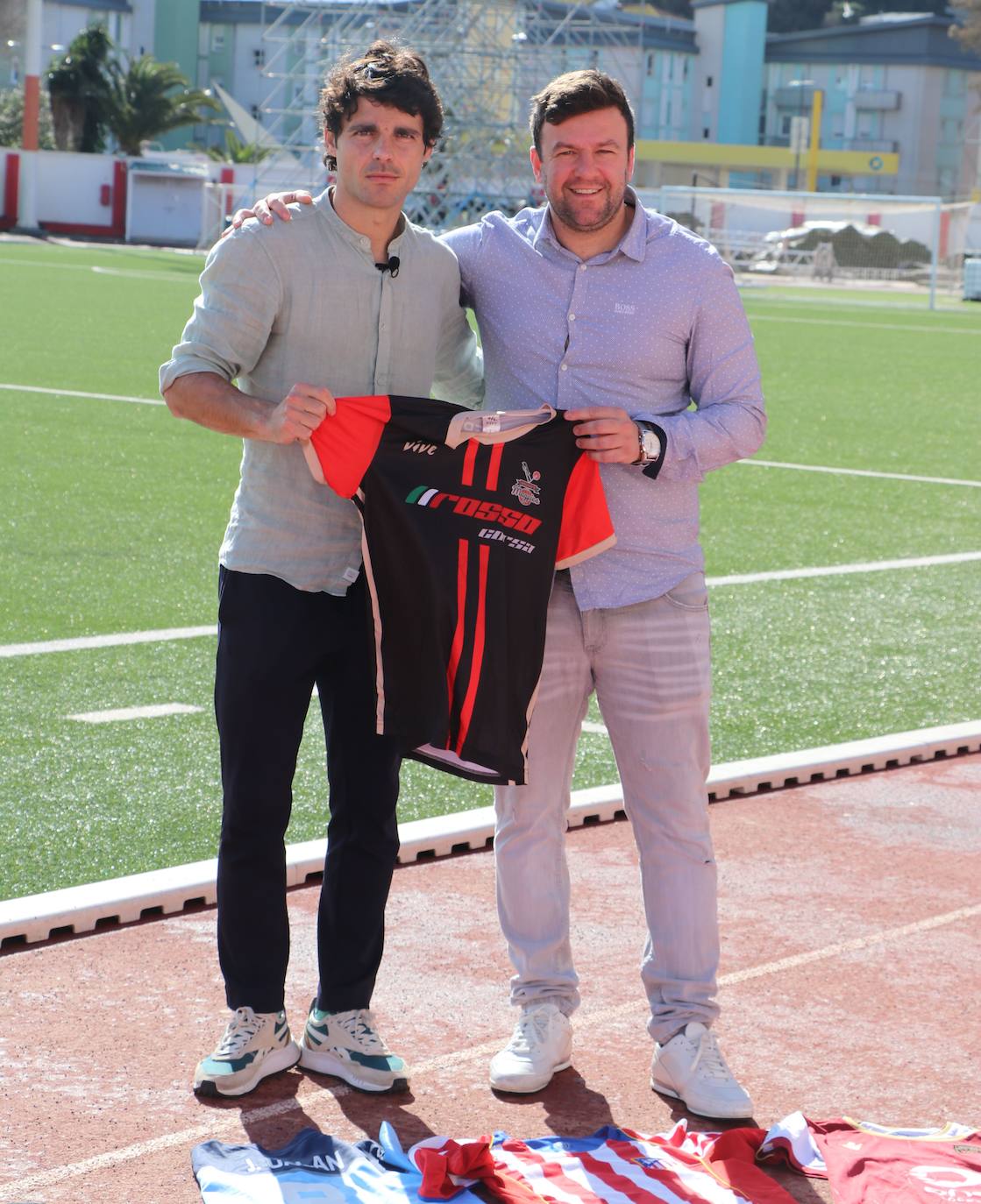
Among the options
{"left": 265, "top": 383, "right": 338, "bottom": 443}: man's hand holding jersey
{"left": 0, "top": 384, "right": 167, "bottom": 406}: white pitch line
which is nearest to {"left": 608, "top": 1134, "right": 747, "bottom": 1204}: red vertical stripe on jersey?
{"left": 265, "top": 383, "right": 338, "bottom": 443}: man's hand holding jersey

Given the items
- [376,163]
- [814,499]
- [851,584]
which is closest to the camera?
[376,163]

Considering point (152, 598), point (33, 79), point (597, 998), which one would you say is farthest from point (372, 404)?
point (33, 79)

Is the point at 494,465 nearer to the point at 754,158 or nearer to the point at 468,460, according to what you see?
the point at 468,460

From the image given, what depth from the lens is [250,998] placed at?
3.82 m

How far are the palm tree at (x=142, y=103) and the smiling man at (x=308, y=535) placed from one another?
68343mm

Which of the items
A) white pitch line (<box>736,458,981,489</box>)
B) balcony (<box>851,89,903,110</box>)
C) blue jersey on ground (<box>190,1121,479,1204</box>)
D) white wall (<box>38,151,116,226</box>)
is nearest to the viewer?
blue jersey on ground (<box>190,1121,479,1204</box>)

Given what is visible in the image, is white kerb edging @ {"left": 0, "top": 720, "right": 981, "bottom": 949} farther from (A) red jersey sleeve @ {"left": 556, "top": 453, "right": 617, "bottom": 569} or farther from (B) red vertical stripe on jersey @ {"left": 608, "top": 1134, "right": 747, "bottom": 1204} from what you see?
(B) red vertical stripe on jersey @ {"left": 608, "top": 1134, "right": 747, "bottom": 1204}

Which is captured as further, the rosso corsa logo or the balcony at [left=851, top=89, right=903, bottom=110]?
the balcony at [left=851, top=89, right=903, bottom=110]

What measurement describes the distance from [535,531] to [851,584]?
6276 mm

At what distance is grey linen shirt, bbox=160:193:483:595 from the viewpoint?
12.0ft

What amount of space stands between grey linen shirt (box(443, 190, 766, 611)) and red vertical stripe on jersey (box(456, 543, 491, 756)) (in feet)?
0.72

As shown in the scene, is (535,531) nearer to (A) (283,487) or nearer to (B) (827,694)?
(A) (283,487)

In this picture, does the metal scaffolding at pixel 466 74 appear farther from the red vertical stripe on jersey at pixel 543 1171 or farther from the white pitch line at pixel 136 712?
the red vertical stripe on jersey at pixel 543 1171

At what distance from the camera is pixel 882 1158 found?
3412 mm
